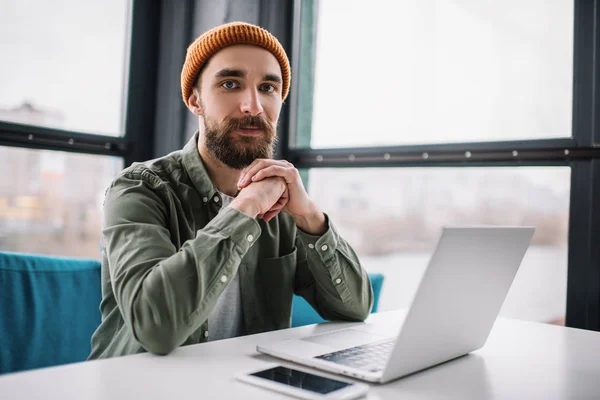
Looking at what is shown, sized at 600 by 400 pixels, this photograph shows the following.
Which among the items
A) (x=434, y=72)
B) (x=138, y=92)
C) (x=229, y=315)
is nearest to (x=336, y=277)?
(x=229, y=315)

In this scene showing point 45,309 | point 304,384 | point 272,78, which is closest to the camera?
point 304,384

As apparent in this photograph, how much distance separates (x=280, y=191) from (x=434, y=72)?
4.25 feet

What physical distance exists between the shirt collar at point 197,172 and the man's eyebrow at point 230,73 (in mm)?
209

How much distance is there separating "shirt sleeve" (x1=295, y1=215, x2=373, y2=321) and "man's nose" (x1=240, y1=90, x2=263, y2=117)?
35cm

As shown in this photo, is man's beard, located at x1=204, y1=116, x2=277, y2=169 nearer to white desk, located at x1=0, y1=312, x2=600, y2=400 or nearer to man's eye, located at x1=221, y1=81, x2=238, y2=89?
man's eye, located at x1=221, y1=81, x2=238, y2=89

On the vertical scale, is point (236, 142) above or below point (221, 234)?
above

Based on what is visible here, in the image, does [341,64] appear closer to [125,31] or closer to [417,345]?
[125,31]

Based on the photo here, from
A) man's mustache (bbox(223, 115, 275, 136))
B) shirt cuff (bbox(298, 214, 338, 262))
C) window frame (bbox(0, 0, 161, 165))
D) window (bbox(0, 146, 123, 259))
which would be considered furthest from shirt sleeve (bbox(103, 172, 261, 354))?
window frame (bbox(0, 0, 161, 165))

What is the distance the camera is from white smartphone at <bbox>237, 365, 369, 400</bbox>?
29.9 inches

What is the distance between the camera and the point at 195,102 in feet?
5.55

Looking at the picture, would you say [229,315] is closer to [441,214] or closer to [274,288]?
[274,288]

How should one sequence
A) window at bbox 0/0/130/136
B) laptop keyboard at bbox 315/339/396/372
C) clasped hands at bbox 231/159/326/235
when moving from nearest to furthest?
laptop keyboard at bbox 315/339/396/372, clasped hands at bbox 231/159/326/235, window at bbox 0/0/130/136

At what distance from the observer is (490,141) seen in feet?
6.86

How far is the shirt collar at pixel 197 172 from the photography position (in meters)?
1.45
